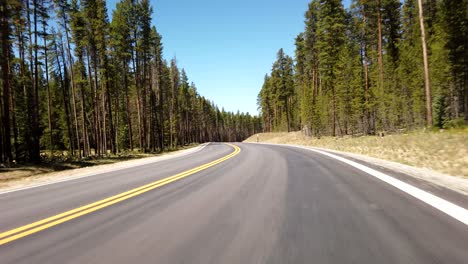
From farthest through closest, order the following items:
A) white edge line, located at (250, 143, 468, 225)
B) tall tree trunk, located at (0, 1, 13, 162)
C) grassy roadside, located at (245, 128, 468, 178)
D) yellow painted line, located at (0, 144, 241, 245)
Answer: tall tree trunk, located at (0, 1, 13, 162) → grassy roadside, located at (245, 128, 468, 178) → white edge line, located at (250, 143, 468, 225) → yellow painted line, located at (0, 144, 241, 245)

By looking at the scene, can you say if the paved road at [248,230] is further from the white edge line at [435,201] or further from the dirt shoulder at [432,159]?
the dirt shoulder at [432,159]

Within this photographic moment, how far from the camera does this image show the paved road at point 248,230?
7.56 feet

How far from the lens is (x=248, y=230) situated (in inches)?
115

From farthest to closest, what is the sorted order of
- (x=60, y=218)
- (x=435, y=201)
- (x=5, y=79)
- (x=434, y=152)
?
(x=5, y=79)
(x=434, y=152)
(x=435, y=201)
(x=60, y=218)

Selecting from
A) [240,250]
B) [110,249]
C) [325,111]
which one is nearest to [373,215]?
[240,250]

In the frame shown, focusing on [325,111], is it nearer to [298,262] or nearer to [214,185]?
[214,185]

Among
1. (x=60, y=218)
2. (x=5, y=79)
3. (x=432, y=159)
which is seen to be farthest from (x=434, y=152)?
(x=5, y=79)

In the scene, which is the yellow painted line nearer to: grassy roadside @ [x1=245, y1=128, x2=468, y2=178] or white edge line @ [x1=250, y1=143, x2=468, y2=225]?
white edge line @ [x1=250, y1=143, x2=468, y2=225]

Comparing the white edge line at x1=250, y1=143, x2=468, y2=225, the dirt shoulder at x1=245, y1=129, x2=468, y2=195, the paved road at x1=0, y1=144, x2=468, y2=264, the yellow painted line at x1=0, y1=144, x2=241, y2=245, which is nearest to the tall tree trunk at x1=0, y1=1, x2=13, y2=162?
the paved road at x1=0, y1=144, x2=468, y2=264

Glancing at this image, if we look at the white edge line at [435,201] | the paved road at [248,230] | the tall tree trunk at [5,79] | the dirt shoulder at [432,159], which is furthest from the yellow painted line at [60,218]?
the tall tree trunk at [5,79]

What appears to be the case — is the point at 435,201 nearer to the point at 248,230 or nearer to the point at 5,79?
the point at 248,230

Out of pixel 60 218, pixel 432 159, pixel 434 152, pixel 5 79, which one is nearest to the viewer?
pixel 60 218

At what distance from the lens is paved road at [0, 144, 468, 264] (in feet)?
7.56

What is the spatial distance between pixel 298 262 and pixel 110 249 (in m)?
1.95
